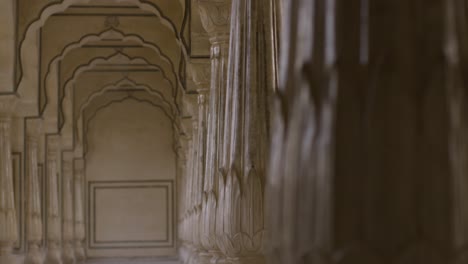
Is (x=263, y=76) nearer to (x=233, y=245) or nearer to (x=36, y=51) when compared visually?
(x=233, y=245)

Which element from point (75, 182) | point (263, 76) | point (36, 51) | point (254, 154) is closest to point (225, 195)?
point (254, 154)

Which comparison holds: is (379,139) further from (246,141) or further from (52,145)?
(52,145)

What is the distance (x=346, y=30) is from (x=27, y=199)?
1611 centimetres

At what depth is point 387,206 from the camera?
39.6 inches

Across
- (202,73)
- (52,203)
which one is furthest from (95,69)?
(202,73)

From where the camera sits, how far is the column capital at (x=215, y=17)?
796cm

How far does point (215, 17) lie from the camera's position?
26.6ft

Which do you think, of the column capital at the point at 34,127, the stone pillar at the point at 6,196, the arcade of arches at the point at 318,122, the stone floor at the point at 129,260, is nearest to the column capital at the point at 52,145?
the column capital at the point at 34,127

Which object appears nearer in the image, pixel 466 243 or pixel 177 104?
pixel 466 243

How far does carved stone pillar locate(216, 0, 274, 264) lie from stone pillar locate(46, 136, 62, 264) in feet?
46.9

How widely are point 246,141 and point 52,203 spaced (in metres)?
15.1

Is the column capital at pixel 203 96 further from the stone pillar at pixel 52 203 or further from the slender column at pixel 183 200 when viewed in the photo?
the stone pillar at pixel 52 203

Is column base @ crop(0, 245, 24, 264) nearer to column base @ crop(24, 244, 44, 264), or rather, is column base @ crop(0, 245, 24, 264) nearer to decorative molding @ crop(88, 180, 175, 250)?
column base @ crop(24, 244, 44, 264)

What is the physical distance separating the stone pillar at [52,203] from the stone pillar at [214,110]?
1113 cm
